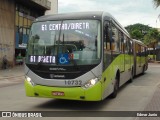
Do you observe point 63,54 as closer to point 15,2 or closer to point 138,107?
point 138,107

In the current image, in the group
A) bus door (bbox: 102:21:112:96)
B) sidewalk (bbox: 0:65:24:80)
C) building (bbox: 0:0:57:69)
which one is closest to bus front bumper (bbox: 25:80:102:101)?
bus door (bbox: 102:21:112:96)

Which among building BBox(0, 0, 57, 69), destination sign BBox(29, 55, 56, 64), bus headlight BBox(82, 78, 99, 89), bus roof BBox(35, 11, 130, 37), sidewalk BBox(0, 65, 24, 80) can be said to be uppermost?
building BBox(0, 0, 57, 69)

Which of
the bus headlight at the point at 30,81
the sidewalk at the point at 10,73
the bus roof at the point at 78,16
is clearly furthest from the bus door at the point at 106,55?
the sidewalk at the point at 10,73

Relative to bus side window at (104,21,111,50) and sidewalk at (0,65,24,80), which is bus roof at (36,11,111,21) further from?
sidewalk at (0,65,24,80)

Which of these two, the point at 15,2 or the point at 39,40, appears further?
the point at 15,2

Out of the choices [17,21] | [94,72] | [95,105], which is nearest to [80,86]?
[94,72]

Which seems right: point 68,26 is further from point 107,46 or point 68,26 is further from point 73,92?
point 73,92

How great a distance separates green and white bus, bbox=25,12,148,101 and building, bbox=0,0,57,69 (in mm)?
24020

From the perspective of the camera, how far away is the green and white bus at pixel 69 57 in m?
9.39

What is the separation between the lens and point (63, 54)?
9578 millimetres

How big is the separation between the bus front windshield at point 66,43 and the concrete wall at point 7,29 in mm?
23964

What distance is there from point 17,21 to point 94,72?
2952cm

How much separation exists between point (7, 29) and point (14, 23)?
7.00 feet

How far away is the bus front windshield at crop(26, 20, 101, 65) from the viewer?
9508 millimetres
